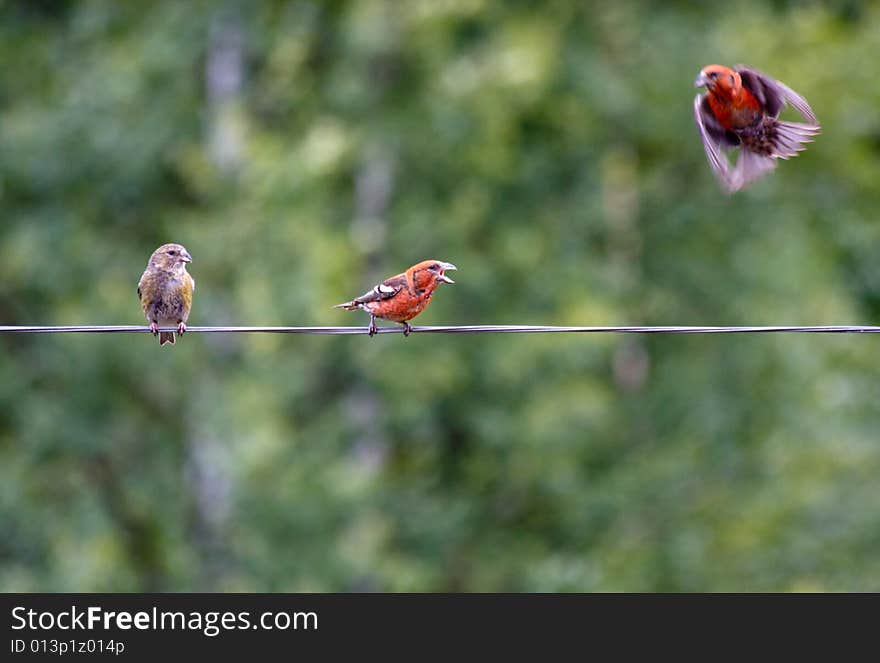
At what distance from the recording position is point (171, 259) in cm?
1083

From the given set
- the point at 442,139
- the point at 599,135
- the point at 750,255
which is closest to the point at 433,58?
the point at 442,139

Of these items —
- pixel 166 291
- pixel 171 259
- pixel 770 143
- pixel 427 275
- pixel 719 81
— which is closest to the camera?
pixel 427 275

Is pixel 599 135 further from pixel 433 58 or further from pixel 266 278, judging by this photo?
pixel 266 278

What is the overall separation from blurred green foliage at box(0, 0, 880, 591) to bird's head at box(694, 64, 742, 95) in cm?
737

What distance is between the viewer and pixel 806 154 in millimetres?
22062

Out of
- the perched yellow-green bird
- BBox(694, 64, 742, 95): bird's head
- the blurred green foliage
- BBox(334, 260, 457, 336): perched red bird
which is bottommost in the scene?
BBox(334, 260, 457, 336): perched red bird

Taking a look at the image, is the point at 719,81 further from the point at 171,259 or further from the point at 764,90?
the point at 171,259

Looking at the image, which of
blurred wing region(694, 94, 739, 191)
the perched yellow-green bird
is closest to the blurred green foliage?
the perched yellow-green bird

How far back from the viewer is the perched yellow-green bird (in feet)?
34.9

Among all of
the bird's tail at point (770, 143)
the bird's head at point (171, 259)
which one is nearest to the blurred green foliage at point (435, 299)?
the bird's head at point (171, 259)

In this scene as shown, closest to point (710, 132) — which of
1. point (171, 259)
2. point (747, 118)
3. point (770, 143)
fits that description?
point (747, 118)

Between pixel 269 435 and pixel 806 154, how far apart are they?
8.41 meters

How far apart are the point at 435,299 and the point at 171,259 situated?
8567 millimetres

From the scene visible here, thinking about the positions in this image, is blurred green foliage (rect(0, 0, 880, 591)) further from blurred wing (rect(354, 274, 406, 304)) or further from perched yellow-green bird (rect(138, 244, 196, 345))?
blurred wing (rect(354, 274, 406, 304))
